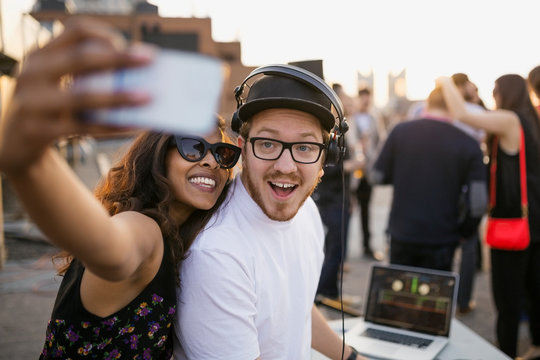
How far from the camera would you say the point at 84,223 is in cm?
76

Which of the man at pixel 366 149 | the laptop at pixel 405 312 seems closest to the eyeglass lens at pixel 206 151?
the laptop at pixel 405 312

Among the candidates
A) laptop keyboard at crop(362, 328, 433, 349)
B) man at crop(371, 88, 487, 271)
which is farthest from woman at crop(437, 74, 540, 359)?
laptop keyboard at crop(362, 328, 433, 349)

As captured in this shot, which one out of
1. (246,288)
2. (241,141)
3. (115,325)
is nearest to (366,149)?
(241,141)

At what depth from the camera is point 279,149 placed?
5.51ft

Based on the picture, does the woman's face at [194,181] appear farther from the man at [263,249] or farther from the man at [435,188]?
the man at [435,188]

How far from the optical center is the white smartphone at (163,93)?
59 cm

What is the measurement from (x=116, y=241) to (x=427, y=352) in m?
1.68

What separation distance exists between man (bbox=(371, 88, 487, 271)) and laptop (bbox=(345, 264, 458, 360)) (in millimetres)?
993

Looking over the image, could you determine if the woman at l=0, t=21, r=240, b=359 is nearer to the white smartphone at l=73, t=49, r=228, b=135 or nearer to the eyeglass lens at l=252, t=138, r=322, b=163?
the white smartphone at l=73, t=49, r=228, b=135

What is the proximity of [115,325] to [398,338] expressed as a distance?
1.50m

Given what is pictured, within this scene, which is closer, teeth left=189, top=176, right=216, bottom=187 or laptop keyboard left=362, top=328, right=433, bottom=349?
teeth left=189, top=176, right=216, bottom=187

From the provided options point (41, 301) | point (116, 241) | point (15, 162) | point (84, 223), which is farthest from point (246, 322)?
point (41, 301)

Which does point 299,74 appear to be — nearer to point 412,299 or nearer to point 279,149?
point 279,149

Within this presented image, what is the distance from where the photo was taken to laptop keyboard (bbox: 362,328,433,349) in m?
2.12
